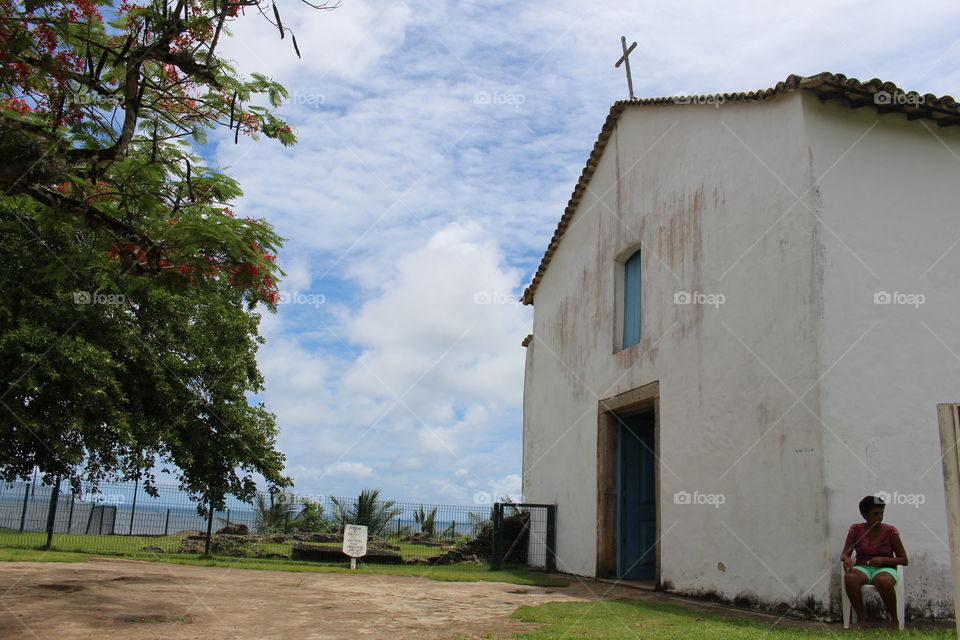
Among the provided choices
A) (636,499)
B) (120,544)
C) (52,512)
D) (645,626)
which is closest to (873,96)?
(645,626)

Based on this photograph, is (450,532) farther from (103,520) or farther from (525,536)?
(103,520)

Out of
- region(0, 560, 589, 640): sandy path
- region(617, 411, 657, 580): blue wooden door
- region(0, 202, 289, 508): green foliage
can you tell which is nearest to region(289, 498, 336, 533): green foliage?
region(0, 202, 289, 508): green foliage

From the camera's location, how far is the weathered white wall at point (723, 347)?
7.62m

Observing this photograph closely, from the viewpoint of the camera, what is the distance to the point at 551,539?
13.8 meters

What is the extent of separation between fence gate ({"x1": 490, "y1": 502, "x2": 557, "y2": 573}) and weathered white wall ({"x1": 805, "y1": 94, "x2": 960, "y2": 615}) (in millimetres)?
7062

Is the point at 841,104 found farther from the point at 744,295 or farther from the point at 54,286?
the point at 54,286

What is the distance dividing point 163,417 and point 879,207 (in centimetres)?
1373

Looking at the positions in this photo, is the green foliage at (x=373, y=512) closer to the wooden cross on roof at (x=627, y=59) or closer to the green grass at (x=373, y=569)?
the green grass at (x=373, y=569)

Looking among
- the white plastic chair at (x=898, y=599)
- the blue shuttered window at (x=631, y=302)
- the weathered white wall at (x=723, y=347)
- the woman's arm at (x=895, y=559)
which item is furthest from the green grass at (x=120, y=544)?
the woman's arm at (x=895, y=559)

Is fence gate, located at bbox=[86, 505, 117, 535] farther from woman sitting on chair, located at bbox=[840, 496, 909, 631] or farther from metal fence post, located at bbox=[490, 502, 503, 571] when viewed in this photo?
woman sitting on chair, located at bbox=[840, 496, 909, 631]

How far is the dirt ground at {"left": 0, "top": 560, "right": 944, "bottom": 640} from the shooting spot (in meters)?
5.48

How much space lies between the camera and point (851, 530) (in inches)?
266

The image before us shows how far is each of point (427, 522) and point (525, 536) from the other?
19.4 ft

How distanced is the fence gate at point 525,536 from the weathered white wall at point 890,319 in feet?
23.2
